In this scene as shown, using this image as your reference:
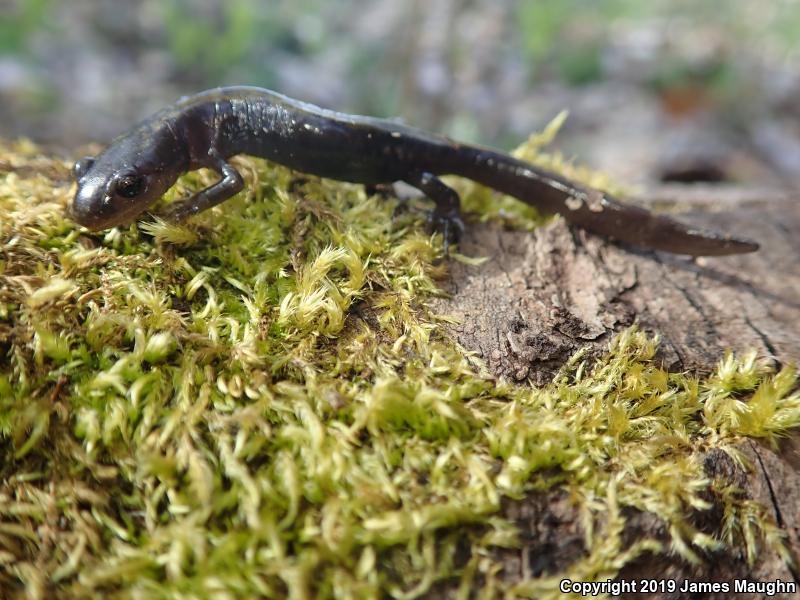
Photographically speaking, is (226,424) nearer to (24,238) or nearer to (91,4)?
(24,238)

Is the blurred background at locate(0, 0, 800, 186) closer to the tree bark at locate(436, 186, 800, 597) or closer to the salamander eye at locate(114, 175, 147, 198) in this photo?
Result: the tree bark at locate(436, 186, 800, 597)

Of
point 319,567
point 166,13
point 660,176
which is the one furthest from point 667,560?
point 166,13

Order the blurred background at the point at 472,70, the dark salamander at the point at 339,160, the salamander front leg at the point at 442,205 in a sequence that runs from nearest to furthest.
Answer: the dark salamander at the point at 339,160
the salamander front leg at the point at 442,205
the blurred background at the point at 472,70

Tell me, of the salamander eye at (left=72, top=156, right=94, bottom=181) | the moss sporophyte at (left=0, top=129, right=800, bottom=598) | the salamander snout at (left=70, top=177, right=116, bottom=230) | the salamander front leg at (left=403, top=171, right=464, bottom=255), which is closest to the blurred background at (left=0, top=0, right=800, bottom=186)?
the salamander front leg at (left=403, top=171, right=464, bottom=255)

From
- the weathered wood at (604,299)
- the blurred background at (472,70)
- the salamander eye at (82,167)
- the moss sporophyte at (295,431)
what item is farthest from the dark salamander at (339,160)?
the blurred background at (472,70)

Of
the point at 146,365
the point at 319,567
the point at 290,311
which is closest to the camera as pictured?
the point at 319,567

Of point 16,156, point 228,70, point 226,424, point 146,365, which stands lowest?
point 226,424

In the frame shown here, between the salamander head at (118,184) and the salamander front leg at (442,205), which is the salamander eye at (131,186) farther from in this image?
the salamander front leg at (442,205)
